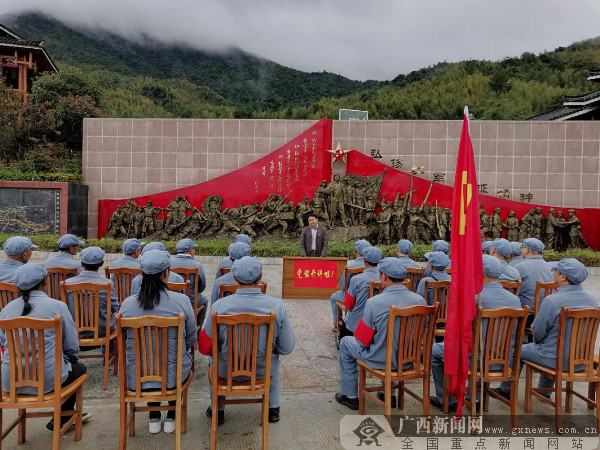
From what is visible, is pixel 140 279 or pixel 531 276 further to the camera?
pixel 531 276

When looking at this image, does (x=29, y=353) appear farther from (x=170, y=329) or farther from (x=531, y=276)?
(x=531, y=276)

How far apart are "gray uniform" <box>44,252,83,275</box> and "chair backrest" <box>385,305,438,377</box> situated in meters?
2.88

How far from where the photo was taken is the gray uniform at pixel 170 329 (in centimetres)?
268

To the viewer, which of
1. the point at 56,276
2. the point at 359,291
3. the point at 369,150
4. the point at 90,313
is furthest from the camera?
the point at 369,150

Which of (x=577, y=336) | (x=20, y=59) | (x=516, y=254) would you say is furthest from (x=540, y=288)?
(x=20, y=59)

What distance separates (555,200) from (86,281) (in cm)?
1125

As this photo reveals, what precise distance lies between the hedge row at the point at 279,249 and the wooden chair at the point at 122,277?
5784 mm

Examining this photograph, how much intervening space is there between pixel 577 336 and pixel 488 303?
1.77 feet

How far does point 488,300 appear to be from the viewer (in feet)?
10.4

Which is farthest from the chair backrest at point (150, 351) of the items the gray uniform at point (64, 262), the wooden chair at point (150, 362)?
the gray uniform at point (64, 262)

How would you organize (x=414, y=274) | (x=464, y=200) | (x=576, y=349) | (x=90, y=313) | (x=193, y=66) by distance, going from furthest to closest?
(x=193, y=66) < (x=414, y=274) < (x=90, y=313) < (x=576, y=349) < (x=464, y=200)

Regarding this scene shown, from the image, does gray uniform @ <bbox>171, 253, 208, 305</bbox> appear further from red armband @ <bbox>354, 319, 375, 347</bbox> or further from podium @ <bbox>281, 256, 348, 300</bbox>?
podium @ <bbox>281, 256, 348, 300</bbox>

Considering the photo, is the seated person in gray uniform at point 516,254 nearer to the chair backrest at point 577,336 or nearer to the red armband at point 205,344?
the chair backrest at point 577,336

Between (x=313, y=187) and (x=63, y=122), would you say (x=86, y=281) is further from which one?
(x=63, y=122)
